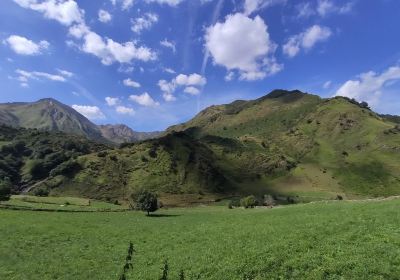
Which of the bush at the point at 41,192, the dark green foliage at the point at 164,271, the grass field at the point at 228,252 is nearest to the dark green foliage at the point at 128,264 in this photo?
the grass field at the point at 228,252

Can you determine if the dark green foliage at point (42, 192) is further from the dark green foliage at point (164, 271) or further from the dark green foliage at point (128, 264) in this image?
the dark green foliage at point (164, 271)

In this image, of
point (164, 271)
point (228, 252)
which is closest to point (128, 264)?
point (164, 271)

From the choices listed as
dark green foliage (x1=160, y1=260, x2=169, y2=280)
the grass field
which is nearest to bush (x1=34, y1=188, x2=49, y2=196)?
the grass field

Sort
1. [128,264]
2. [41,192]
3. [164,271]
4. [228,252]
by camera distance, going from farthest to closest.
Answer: [41,192] → [128,264] → [228,252] → [164,271]

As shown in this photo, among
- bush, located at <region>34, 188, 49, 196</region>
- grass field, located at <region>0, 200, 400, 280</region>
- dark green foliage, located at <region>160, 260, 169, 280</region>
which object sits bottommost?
dark green foliage, located at <region>160, 260, 169, 280</region>

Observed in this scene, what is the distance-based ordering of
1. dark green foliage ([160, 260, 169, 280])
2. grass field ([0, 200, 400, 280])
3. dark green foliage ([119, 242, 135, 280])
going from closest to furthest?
grass field ([0, 200, 400, 280]), dark green foliage ([160, 260, 169, 280]), dark green foliage ([119, 242, 135, 280])

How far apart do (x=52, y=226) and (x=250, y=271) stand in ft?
123

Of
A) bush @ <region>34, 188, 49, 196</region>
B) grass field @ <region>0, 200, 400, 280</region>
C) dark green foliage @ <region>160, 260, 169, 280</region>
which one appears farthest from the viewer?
bush @ <region>34, 188, 49, 196</region>

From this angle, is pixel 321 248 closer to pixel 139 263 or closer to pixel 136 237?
pixel 139 263

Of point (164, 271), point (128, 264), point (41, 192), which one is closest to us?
point (164, 271)

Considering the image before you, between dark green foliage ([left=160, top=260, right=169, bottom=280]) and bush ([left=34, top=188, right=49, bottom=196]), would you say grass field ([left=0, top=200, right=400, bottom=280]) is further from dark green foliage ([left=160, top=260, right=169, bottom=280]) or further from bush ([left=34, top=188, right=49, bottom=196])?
bush ([left=34, top=188, right=49, bottom=196])

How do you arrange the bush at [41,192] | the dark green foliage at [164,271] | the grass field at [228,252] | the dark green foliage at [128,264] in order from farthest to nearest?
the bush at [41,192] < the dark green foliage at [128,264] < the dark green foliage at [164,271] < the grass field at [228,252]

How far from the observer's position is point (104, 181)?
192 m

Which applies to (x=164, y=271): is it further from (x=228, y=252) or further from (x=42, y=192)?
(x=42, y=192)
